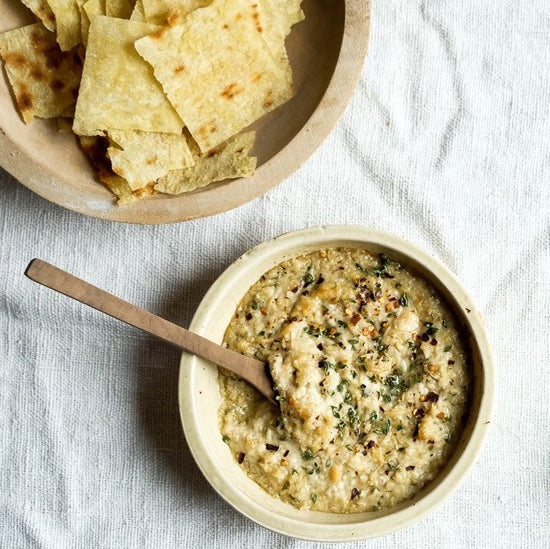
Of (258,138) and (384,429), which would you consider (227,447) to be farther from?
(258,138)

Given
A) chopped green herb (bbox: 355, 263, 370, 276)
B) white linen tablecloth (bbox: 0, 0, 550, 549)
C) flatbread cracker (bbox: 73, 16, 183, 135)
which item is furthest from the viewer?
white linen tablecloth (bbox: 0, 0, 550, 549)

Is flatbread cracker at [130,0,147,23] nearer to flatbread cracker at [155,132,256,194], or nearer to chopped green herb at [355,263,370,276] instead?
flatbread cracker at [155,132,256,194]

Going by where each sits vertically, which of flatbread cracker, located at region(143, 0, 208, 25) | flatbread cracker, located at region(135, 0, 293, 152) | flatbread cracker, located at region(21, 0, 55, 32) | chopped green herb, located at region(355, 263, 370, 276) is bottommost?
chopped green herb, located at region(355, 263, 370, 276)

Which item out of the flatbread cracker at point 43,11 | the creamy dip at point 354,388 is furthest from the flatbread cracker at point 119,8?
the creamy dip at point 354,388

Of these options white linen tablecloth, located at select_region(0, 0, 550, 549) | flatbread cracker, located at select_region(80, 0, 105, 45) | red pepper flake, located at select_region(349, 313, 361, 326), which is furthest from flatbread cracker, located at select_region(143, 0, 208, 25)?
red pepper flake, located at select_region(349, 313, 361, 326)

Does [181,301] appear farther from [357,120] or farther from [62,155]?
[357,120]

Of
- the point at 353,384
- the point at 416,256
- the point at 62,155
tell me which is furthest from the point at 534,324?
the point at 62,155
